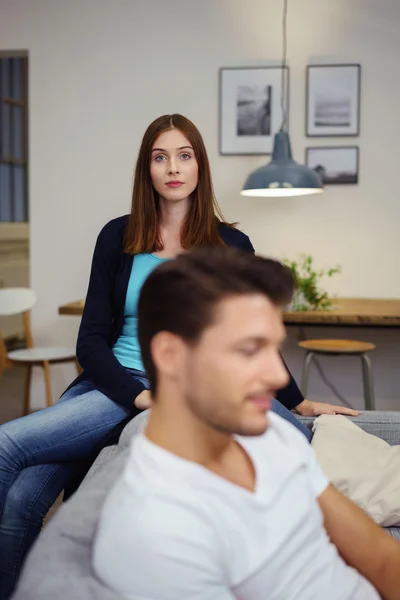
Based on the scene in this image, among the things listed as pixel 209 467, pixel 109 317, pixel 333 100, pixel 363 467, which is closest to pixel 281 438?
pixel 209 467

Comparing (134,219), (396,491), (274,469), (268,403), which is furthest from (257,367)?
(134,219)

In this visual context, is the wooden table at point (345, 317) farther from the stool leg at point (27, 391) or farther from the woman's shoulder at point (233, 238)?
the woman's shoulder at point (233, 238)

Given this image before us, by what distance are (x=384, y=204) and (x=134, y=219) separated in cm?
272

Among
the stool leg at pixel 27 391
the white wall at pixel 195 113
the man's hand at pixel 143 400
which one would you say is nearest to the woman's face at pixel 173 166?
the man's hand at pixel 143 400

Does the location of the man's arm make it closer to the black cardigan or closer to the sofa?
the sofa

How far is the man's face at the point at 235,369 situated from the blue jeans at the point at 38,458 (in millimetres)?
964

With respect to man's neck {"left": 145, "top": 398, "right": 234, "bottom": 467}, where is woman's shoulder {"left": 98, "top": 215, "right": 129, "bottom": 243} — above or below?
above

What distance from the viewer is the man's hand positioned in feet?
5.75

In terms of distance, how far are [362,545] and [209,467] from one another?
0.30 meters

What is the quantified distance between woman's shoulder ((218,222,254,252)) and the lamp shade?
1.66m

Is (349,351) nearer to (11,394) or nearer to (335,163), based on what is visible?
(335,163)

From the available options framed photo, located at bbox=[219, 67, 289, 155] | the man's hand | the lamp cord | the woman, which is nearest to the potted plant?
framed photo, located at bbox=[219, 67, 289, 155]

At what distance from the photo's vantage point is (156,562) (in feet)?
2.47

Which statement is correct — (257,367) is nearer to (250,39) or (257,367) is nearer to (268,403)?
(268,403)
